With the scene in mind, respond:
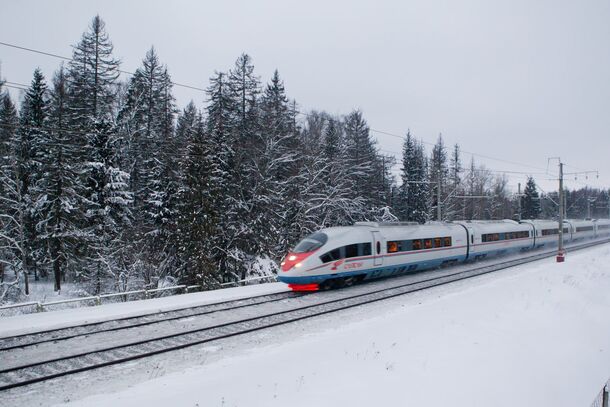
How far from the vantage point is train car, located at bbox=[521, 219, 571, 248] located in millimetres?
37562

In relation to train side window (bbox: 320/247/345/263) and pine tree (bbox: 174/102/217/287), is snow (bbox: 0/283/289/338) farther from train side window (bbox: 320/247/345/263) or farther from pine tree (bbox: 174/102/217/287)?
pine tree (bbox: 174/102/217/287)

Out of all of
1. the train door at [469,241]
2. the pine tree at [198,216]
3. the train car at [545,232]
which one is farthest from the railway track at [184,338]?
the train car at [545,232]

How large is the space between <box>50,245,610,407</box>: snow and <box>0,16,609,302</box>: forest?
35.2 ft

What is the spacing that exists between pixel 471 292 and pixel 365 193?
79.6 feet

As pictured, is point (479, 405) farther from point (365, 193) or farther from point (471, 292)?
point (365, 193)

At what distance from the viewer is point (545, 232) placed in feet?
129

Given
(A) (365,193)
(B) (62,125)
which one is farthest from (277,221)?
(B) (62,125)

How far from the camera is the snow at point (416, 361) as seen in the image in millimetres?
7328

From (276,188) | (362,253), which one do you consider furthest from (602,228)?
(362,253)

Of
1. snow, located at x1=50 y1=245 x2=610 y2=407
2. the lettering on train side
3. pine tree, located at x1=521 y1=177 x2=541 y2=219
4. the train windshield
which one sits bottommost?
snow, located at x1=50 y1=245 x2=610 y2=407

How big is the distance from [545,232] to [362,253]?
97.8ft

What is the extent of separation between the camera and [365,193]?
40344 mm

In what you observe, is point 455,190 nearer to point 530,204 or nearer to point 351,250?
point 530,204

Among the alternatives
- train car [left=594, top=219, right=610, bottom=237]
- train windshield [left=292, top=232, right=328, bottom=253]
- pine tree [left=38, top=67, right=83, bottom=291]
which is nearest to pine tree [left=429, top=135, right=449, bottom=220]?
train car [left=594, top=219, right=610, bottom=237]
